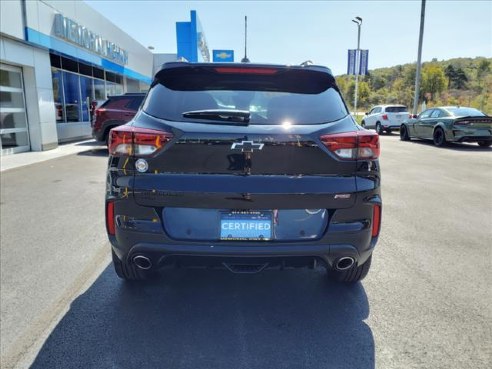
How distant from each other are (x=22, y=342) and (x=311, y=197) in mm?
2144

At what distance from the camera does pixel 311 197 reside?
2566mm

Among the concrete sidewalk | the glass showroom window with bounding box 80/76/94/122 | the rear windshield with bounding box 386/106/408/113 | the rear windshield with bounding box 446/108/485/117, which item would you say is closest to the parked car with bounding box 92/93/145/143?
the concrete sidewalk

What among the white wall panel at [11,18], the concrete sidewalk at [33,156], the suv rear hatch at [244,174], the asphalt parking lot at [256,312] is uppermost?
the white wall panel at [11,18]

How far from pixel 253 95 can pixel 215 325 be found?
1696 mm

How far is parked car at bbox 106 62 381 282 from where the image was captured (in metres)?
2.56

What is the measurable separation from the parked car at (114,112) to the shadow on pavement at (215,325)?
32.1ft

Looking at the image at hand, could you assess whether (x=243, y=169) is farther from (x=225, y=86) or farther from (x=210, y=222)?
(x=225, y=86)

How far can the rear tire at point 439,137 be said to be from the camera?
14.8 metres

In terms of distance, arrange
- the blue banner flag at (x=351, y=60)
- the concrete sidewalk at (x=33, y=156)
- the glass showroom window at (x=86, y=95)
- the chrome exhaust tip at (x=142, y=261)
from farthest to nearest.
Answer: the blue banner flag at (x=351, y=60)
the glass showroom window at (x=86, y=95)
the concrete sidewalk at (x=33, y=156)
the chrome exhaust tip at (x=142, y=261)

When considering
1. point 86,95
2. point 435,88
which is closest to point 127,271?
point 86,95

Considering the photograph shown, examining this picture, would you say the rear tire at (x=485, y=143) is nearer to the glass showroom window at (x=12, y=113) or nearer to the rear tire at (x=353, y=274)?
the rear tire at (x=353, y=274)

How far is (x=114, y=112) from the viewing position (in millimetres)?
12578

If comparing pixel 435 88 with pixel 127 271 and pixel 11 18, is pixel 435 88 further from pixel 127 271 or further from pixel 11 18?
pixel 127 271

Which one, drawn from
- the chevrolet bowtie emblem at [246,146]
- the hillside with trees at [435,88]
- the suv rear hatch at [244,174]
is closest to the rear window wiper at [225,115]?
the suv rear hatch at [244,174]
